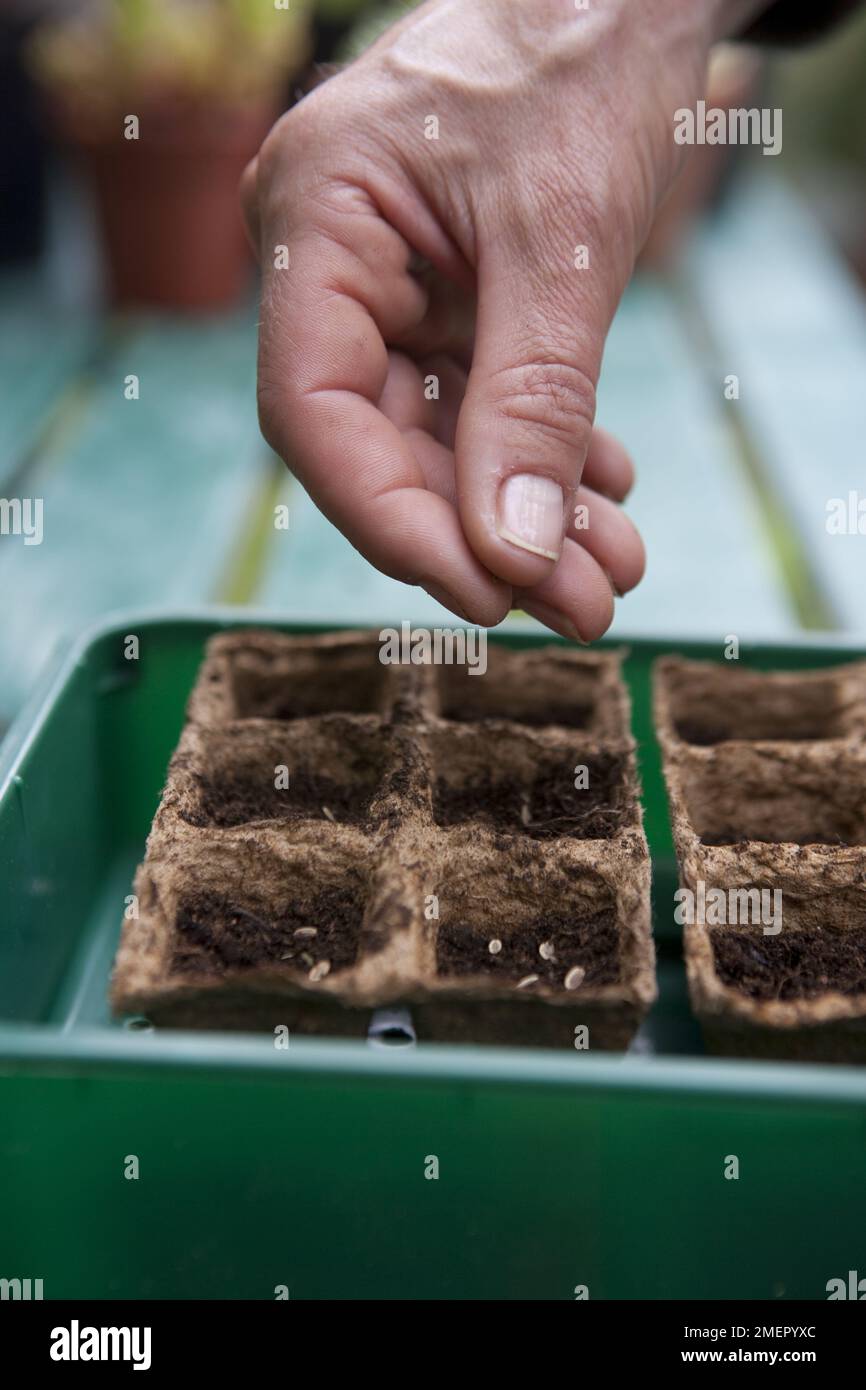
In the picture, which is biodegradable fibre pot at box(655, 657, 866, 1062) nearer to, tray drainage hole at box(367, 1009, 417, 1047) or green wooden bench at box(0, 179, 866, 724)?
green wooden bench at box(0, 179, 866, 724)

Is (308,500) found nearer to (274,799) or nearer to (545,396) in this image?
(274,799)

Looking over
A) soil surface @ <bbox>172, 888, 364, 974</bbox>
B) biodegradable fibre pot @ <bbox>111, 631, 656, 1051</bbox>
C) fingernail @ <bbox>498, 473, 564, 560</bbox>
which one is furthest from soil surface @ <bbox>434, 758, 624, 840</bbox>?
fingernail @ <bbox>498, 473, 564, 560</bbox>

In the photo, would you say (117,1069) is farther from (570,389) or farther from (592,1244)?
(570,389)

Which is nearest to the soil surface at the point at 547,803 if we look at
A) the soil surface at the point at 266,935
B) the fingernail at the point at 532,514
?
the soil surface at the point at 266,935

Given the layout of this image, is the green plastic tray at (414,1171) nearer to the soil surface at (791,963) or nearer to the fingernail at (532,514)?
the soil surface at (791,963)

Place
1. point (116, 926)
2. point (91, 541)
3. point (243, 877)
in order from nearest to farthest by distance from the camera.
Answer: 1. point (243, 877)
2. point (116, 926)
3. point (91, 541)
